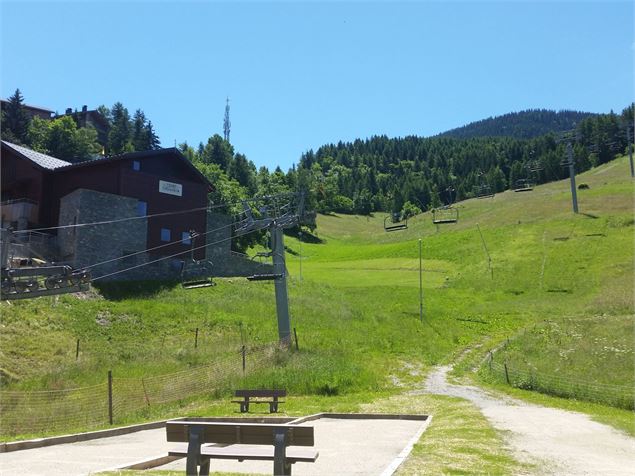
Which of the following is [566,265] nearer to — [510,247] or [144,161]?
[510,247]

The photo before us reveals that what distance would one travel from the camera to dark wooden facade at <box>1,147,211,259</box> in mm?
44103

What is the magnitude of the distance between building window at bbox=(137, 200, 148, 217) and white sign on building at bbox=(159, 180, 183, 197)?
7.03 feet

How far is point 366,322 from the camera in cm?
3875

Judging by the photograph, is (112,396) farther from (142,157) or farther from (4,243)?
(142,157)

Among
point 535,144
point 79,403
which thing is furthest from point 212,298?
point 535,144

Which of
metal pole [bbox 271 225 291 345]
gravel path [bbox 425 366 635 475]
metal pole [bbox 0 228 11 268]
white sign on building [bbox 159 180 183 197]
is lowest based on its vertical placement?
gravel path [bbox 425 366 635 475]

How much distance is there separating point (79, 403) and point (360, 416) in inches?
362

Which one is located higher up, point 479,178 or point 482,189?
point 479,178

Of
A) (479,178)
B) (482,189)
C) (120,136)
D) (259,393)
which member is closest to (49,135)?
(120,136)

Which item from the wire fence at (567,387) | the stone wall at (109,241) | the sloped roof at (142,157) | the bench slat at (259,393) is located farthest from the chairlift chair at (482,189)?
the bench slat at (259,393)

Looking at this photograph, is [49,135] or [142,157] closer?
[142,157]

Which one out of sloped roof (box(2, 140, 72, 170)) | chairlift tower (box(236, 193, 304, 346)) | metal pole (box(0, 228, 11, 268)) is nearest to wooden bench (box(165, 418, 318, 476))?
metal pole (box(0, 228, 11, 268))

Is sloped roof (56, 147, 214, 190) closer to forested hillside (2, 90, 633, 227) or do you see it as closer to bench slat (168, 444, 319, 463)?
forested hillside (2, 90, 633, 227)

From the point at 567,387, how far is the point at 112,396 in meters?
18.1
